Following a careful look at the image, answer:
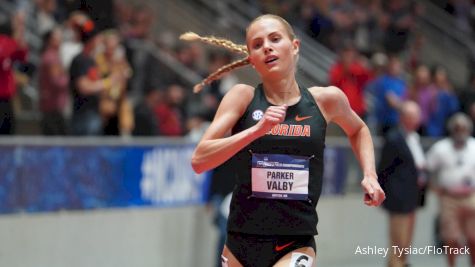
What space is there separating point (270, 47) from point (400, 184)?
6.52 m

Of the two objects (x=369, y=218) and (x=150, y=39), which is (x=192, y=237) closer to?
(x=369, y=218)

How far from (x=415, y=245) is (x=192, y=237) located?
4.75m

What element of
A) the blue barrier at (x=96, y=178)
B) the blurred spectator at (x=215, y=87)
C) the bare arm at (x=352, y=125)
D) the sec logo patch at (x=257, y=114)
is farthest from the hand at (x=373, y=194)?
the blurred spectator at (x=215, y=87)

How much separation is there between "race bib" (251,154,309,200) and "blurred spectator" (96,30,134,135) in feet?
24.3

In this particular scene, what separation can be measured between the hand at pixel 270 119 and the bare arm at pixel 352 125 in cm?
76

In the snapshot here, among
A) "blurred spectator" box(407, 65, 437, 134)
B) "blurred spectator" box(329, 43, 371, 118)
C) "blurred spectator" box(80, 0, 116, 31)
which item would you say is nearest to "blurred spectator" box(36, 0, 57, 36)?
"blurred spectator" box(80, 0, 116, 31)

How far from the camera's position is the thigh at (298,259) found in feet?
19.6

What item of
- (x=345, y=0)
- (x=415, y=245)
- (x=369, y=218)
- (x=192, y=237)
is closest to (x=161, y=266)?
(x=192, y=237)

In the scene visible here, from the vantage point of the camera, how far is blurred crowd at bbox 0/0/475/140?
12781mm

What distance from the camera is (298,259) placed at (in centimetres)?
600

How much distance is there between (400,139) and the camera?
12258 millimetres

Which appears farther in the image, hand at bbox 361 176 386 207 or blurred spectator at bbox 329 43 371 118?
blurred spectator at bbox 329 43 371 118

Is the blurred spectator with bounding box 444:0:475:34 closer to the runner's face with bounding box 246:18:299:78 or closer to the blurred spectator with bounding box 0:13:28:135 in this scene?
the blurred spectator with bounding box 0:13:28:135

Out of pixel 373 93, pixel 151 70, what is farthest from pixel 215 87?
pixel 373 93
